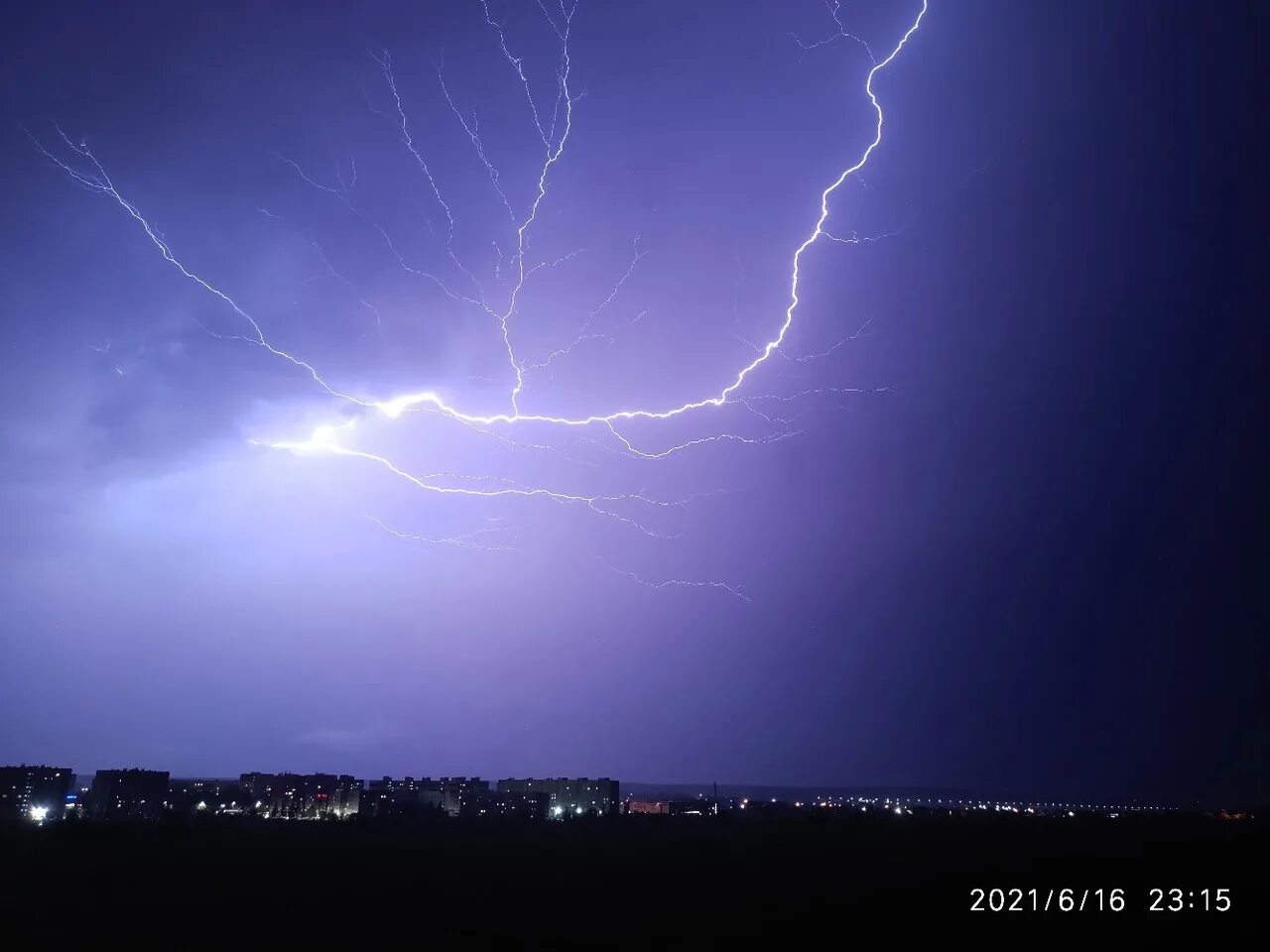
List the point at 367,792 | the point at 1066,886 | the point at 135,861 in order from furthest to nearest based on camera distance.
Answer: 1. the point at 367,792
2. the point at 135,861
3. the point at 1066,886

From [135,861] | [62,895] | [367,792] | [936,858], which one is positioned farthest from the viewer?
[367,792]

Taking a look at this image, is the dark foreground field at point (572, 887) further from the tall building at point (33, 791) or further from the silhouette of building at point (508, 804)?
the silhouette of building at point (508, 804)

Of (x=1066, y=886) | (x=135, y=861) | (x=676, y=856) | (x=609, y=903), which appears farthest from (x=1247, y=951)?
(x=135, y=861)

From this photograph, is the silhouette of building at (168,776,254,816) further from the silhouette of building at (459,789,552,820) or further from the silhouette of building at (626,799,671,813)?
the silhouette of building at (626,799,671,813)

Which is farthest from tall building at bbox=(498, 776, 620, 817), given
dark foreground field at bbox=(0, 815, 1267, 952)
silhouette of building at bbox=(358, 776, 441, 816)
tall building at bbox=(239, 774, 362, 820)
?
dark foreground field at bbox=(0, 815, 1267, 952)

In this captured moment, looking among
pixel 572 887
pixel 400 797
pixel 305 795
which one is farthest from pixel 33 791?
pixel 572 887

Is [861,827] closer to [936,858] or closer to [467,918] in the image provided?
[936,858]

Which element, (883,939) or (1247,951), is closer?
(1247,951)

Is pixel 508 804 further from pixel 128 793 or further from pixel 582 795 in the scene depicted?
pixel 128 793
